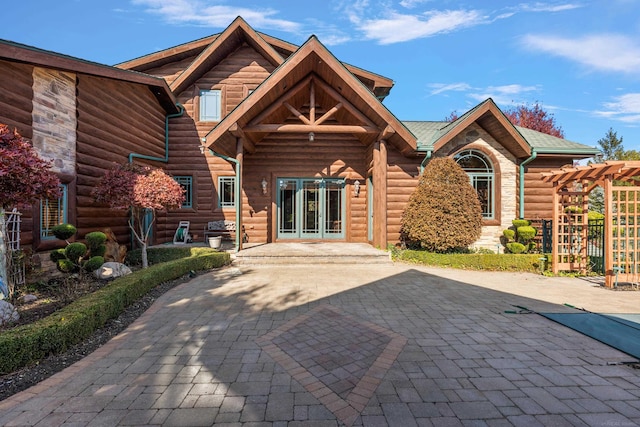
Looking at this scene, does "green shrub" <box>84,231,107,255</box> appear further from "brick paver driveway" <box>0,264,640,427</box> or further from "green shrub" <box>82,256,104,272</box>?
"brick paver driveway" <box>0,264,640,427</box>

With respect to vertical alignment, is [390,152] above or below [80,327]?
above

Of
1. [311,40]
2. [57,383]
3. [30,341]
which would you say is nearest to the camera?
[57,383]

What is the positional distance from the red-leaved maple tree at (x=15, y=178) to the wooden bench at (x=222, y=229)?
681 centimetres

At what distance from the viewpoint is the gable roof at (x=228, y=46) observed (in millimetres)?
11039

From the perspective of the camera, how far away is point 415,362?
3166mm

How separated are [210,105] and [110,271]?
791 centimetres

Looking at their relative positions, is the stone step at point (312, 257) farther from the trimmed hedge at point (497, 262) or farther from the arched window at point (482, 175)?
the arched window at point (482, 175)

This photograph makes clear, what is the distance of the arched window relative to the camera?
10.5 meters

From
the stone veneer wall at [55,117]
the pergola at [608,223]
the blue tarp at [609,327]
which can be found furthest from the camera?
the pergola at [608,223]

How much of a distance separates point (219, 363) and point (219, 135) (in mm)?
7030

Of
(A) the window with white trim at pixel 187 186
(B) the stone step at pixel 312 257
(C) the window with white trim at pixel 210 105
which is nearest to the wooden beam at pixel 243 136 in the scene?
(C) the window with white trim at pixel 210 105

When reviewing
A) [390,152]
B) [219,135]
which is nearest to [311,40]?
[219,135]

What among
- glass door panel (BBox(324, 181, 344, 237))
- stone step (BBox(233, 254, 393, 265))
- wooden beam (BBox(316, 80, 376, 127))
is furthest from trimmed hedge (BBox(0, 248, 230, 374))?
wooden beam (BBox(316, 80, 376, 127))

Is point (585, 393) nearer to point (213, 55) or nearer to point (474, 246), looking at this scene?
point (474, 246)
